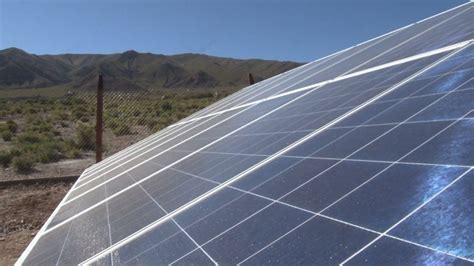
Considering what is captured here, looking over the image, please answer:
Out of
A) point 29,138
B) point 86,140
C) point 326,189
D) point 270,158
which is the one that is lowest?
point 29,138

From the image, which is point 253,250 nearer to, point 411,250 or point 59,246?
point 411,250

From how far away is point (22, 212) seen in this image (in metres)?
13.3

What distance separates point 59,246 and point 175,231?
1667 mm

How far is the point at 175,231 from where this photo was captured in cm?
406

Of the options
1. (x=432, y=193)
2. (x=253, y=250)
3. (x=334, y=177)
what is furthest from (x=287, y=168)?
(x=432, y=193)

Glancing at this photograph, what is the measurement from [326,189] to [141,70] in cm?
17401

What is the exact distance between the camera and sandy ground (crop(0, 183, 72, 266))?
10.9 metres

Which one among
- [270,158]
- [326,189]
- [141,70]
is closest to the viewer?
[326,189]

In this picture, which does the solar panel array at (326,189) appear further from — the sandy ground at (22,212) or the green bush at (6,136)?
the green bush at (6,136)

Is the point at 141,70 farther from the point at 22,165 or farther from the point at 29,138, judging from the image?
the point at 22,165

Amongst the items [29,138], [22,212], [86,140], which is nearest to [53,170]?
[86,140]

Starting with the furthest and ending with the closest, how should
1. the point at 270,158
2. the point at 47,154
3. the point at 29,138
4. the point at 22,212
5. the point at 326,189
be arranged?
1. the point at 29,138
2. the point at 47,154
3. the point at 22,212
4. the point at 270,158
5. the point at 326,189

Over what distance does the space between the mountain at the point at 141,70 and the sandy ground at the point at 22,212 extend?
11591 centimetres

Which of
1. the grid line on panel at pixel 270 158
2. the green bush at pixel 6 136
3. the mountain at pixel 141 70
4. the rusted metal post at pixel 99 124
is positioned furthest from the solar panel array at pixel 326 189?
the mountain at pixel 141 70
